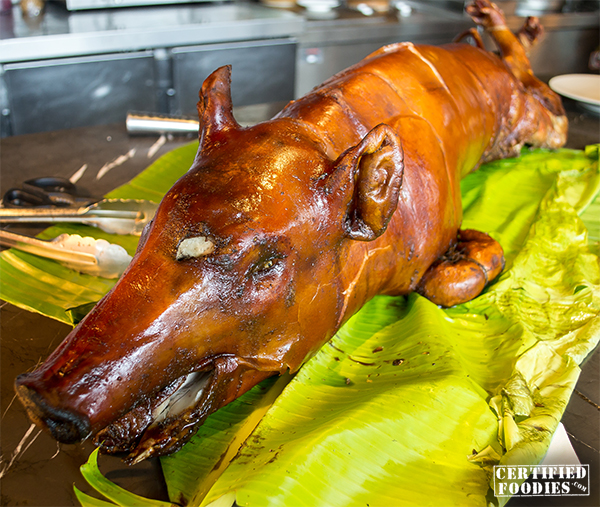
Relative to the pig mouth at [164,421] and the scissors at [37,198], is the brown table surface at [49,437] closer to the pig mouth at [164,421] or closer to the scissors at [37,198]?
the pig mouth at [164,421]

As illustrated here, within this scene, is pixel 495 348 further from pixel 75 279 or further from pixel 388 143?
pixel 75 279

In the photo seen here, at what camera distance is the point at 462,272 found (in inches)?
64.5

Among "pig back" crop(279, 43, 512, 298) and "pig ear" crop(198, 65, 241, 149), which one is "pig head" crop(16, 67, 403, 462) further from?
"pig back" crop(279, 43, 512, 298)

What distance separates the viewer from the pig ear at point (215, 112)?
4.33 ft

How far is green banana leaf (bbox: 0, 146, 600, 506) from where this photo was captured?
1.08m

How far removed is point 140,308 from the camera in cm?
103

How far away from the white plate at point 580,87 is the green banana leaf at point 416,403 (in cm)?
152

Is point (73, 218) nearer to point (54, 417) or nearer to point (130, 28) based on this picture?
point (54, 417)

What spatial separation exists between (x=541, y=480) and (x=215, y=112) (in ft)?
3.42

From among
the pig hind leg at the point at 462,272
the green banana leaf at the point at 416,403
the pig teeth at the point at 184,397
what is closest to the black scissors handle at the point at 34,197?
the green banana leaf at the point at 416,403

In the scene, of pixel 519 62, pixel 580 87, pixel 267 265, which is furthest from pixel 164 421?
pixel 580 87

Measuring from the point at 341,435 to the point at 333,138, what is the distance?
0.69 metres

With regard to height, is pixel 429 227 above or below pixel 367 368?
above

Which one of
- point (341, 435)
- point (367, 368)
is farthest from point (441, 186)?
point (341, 435)
